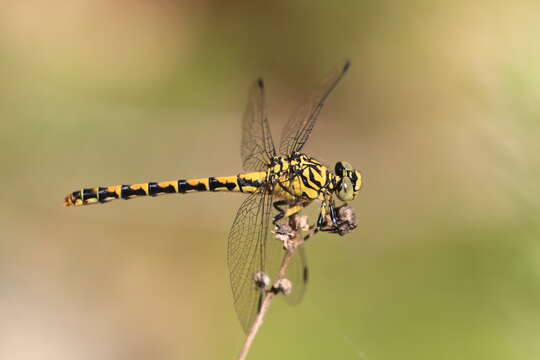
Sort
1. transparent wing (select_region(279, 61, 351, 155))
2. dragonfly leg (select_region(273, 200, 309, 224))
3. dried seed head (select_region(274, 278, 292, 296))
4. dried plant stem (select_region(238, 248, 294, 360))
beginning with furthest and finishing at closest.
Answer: transparent wing (select_region(279, 61, 351, 155)), dragonfly leg (select_region(273, 200, 309, 224)), dried seed head (select_region(274, 278, 292, 296)), dried plant stem (select_region(238, 248, 294, 360))

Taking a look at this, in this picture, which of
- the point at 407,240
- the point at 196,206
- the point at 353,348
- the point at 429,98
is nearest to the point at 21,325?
the point at 196,206

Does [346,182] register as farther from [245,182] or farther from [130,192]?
[130,192]

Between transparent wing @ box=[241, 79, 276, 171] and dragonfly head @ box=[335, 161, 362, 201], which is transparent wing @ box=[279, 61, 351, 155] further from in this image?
dragonfly head @ box=[335, 161, 362, 201]

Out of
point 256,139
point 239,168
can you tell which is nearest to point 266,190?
point 256,139

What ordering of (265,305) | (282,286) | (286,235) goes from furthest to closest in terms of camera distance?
1. (286,235)
2. (282,286)
3. (265,305)

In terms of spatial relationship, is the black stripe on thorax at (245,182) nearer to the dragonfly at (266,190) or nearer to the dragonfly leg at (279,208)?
the dragonfly at (266,190)

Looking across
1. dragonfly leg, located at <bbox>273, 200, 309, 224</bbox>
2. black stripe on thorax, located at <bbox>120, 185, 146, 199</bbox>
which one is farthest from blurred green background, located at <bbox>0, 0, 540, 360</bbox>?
black stripe on thorax, located at <bbox>120, 185, 146, 199</bbox>

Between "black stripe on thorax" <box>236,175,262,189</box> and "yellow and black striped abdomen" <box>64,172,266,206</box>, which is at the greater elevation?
"black stripe on thorax" <box>236,175,262,189</box>
